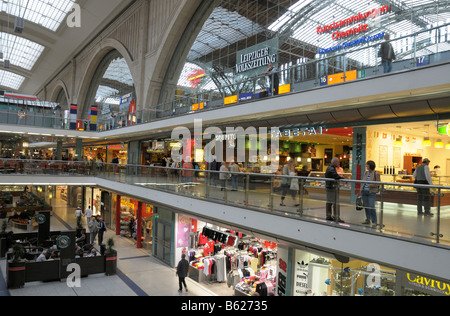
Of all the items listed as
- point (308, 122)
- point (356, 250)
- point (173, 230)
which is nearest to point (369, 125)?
point (308, 122)

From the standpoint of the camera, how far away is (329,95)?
8.81m

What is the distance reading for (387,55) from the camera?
780 cm

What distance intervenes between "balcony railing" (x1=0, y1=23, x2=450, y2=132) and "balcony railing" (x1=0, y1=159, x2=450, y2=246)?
126 inches

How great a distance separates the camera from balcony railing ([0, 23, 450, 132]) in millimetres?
7211

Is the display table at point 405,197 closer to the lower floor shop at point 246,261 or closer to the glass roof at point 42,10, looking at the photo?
the lower floor shop at point 246,261

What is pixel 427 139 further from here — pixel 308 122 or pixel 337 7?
pixel 337 7

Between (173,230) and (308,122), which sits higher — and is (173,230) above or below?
below

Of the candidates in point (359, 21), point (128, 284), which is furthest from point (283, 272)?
point (359, 21)

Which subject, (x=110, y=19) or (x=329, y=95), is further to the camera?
(x=110, y=19)

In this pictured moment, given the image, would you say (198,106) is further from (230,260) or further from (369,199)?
(369,199)

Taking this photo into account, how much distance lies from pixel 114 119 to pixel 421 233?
A: 21063mm

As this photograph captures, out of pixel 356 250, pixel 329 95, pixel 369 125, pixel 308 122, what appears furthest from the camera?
pixel 308 122

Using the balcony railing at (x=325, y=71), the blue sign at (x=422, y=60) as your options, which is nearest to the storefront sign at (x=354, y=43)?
the balcony railing at (x=325, y=71)

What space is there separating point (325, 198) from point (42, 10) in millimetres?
35012
